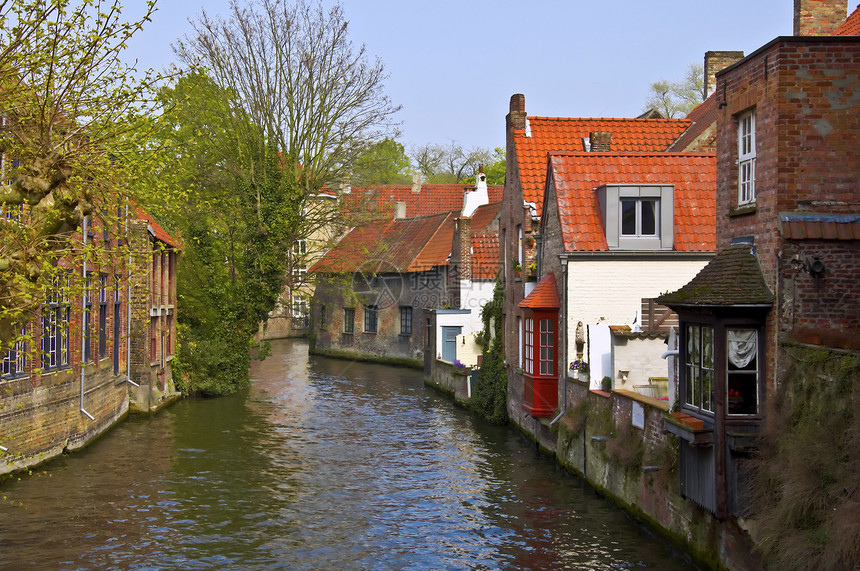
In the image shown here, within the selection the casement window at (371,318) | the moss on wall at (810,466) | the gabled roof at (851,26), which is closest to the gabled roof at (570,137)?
the gabled roof at (851,26)

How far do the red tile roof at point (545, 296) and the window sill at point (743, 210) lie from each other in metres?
8.29

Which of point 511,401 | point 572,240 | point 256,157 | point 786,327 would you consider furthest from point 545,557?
point 256,157

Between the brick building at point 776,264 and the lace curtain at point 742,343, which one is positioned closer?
the brick building at point 776,264

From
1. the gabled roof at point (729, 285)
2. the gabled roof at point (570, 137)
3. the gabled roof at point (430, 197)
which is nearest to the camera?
the gabled roof at point (729, 285)

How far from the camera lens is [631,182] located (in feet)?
67.9

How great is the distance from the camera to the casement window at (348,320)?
47.0 meters

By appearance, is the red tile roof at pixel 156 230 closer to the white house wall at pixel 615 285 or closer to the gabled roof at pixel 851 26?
the white house wall at pixel 615 285

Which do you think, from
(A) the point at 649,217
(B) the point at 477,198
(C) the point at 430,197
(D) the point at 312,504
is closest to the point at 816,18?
(A) the point at 649,217

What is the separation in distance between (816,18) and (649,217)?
5425 millimetres

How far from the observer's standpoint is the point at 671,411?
1252cm

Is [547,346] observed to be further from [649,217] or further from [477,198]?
[477,198]

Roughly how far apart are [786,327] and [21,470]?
42.0 feet

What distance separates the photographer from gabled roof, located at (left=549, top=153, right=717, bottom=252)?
19828 mm

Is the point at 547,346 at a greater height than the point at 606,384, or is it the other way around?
the point at 547,346
